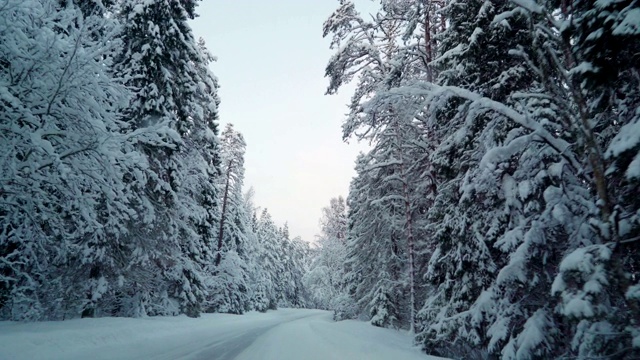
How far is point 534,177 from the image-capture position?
20.6ft

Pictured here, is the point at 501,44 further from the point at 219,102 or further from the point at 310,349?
the point at 219,102

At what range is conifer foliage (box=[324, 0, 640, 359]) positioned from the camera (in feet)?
14.0

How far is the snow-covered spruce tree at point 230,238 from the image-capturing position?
2970 cm

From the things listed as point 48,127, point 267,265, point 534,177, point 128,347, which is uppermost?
point 48,127

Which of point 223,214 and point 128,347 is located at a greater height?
point 223,214

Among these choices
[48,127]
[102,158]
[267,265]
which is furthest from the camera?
[267,265]

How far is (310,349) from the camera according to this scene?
9281mm

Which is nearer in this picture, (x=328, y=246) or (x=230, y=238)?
(x=230, y=238)

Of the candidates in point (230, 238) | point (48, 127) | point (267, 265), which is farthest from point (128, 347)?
point (267, 265)

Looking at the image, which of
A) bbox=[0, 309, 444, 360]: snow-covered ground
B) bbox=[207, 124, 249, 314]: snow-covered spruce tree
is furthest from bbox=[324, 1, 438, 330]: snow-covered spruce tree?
bbox=[207, 124, 249, 314]: snow-covered spruce tree

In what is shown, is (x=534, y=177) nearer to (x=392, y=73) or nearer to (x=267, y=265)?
Result: (x=392, y=73)

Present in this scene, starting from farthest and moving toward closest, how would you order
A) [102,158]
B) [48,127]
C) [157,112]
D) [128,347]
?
[157,112]
[128,347]
[102,158]
[48,127]

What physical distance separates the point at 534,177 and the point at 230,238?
31.5 metres

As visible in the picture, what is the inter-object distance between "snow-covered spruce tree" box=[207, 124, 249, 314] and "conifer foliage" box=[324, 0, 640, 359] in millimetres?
20481
